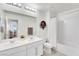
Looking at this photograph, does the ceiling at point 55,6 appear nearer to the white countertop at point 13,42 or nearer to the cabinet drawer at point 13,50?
the white countertop at point 13,42

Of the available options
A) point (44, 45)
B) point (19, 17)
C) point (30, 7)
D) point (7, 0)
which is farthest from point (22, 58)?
point (7, 0)

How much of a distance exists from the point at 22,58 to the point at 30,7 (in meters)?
0.93

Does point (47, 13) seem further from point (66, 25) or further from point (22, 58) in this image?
point (22, 58)

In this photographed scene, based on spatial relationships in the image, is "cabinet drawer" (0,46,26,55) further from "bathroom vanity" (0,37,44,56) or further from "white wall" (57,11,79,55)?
"white wall" (57,11,79,55)

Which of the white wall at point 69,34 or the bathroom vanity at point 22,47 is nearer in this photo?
the bathroom vanity at point 22,47

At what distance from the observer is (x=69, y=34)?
1511mm

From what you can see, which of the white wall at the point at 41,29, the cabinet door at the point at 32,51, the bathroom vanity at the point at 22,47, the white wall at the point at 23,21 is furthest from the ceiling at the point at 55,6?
the cabinet door at the point at 32,51

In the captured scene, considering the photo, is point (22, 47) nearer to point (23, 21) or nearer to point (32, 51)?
point (32, 51)

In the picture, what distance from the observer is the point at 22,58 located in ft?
4.65

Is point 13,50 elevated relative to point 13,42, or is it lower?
lower

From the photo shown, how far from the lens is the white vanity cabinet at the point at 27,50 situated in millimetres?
1321

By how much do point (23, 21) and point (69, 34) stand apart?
35.7 inches

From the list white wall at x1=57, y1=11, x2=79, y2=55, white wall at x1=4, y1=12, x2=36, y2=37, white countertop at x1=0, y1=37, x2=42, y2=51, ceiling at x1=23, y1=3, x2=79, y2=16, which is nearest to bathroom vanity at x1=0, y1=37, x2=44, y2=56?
white countertop at x1=0, y1=37, x2=42, y2=51

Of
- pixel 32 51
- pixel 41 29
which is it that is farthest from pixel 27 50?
pixel 41 29
